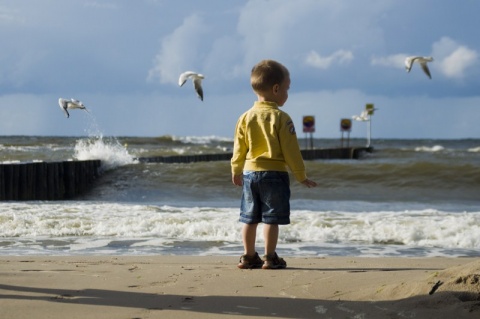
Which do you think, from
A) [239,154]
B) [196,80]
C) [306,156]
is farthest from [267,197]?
[306,156]

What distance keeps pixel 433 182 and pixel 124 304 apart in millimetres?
14601

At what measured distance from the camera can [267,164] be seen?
471cm

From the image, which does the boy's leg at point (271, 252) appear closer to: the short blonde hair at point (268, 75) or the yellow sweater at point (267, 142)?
the yellow sweater at point (267, 142)

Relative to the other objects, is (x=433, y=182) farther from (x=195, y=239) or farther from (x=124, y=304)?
(x=124, y=304)

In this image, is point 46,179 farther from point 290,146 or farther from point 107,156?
point 290,146

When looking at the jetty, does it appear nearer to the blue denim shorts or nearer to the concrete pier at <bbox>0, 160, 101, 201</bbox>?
the concrete pier at <bbox>0, 160, 101, 201</bbox>

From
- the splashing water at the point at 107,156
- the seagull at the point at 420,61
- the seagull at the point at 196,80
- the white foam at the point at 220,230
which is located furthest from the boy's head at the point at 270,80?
the splashing water at the point at 107,156

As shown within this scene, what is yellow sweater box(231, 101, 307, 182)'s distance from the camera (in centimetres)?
464

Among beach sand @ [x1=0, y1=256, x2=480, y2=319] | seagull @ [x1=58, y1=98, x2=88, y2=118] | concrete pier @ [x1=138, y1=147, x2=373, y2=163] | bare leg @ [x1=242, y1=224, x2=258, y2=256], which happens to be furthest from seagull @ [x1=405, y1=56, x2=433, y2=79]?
bare leg @ [x1=242, y1=224, x2=258, y2=256]

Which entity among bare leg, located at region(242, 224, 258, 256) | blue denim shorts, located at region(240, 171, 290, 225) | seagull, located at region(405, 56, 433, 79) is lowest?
bare leg, located at region(242, 224, 258, 256)

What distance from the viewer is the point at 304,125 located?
99.7 feet

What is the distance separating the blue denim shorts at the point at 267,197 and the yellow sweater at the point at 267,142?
0.18 ft

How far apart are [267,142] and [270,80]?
430 millimetres

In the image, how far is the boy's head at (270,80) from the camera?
480cm
